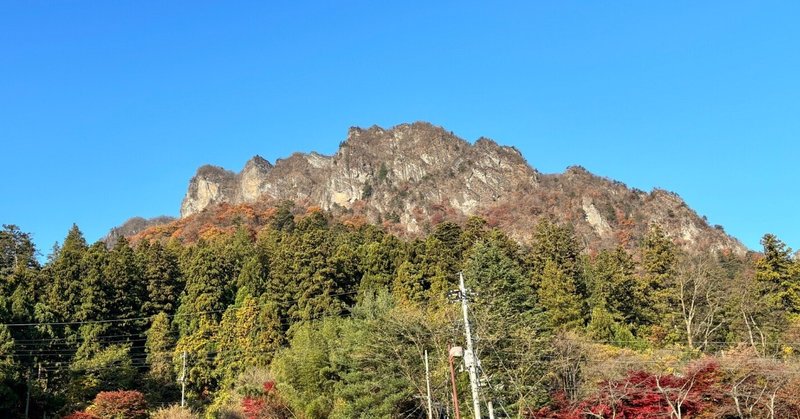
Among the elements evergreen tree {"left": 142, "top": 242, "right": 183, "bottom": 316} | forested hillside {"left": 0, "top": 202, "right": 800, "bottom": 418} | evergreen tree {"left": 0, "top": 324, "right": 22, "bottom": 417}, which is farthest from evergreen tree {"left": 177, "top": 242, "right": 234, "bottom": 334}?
evergreen tree {"left": 0, "top": 324, "right": 22, "bottom": 417}

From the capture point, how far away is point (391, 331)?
25266mm

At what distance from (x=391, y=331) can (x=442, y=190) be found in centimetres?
7146

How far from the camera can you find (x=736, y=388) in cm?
2044

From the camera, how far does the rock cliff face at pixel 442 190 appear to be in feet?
265

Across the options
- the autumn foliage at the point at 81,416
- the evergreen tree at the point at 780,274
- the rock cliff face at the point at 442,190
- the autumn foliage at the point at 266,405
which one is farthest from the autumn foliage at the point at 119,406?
the rock cliff face at the point at 442,190

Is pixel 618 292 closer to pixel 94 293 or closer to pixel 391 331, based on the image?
pixel 391 331

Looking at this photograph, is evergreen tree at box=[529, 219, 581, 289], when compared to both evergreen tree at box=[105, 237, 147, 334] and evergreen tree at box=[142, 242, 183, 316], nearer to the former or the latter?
evergreen tree at box=[142, 242, 183, 316]

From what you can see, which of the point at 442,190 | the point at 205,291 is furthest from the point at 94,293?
the point at 442,190

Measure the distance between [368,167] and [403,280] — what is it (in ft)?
222

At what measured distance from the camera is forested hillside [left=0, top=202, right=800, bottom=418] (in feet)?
77.3

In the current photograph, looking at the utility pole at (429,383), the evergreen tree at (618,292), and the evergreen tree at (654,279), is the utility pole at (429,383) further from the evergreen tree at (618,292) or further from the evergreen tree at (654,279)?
the evergreen tree at (654,279)

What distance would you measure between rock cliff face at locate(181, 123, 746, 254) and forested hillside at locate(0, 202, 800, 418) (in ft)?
118

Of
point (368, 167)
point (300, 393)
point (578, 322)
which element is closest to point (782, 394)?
point (578, 322)

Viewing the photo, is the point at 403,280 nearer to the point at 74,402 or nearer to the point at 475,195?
the point at 74,402
